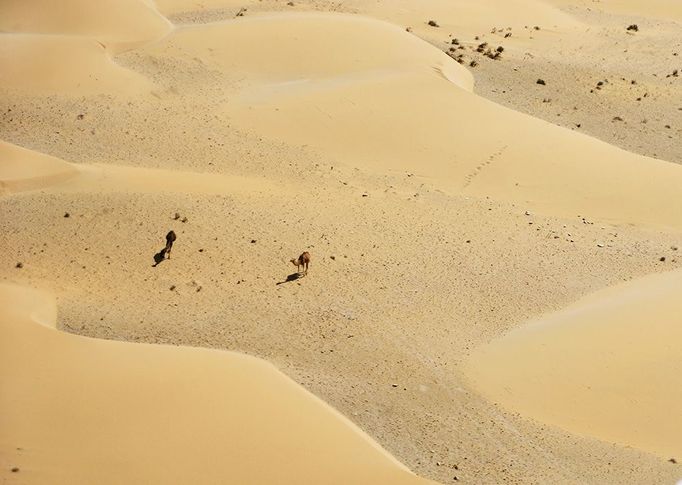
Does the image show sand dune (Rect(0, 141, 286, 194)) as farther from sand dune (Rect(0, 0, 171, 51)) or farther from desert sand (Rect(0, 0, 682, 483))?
sand dune (Rect(0, 0, 171, 51))

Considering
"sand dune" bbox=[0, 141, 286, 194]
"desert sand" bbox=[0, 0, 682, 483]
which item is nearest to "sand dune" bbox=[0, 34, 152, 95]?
"desert sand" bbox=[0, 0, 682, 483]

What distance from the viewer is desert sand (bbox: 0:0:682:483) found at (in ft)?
35.0

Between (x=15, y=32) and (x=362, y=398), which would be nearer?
(x=362, y=398)

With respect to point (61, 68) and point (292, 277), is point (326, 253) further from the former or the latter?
point (61, 68)

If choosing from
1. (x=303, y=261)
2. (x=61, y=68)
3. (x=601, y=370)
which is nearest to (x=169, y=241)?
(x=303, y=261)

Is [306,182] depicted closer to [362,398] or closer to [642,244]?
[642,244]

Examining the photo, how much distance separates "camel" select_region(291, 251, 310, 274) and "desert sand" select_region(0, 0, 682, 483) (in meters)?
0.18

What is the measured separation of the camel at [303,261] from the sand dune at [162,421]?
281cm

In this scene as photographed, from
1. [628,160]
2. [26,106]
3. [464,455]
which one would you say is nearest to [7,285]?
[464,455]

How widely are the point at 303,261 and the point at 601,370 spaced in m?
3.94

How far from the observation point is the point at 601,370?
12750mm

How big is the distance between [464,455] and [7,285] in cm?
601

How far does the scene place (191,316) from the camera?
13508 mm

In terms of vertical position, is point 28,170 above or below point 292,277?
below
